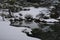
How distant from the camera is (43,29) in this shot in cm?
868

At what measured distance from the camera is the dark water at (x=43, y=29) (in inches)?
312

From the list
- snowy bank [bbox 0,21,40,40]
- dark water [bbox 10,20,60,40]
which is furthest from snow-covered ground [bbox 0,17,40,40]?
dark water [bbox 10,20,60,40]

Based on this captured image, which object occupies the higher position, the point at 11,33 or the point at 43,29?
the point at 43,29

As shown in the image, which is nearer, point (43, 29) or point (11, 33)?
point (11, 33)

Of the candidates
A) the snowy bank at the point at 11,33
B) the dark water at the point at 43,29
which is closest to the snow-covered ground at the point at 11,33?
the snowy bank at the point at 11,33

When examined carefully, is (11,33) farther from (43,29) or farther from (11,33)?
(43,29)

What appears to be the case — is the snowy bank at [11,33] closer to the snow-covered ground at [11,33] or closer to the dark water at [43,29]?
the snow-covered ground at [11,33]

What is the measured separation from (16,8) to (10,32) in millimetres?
4255

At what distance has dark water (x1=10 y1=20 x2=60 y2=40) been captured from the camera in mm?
7916

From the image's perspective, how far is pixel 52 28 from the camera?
8859 millimetres

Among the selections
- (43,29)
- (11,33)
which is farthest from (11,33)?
(43,29)

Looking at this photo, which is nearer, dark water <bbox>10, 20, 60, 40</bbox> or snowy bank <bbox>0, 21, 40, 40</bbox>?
snowy bank <bbox>0, 21, 40, 40</bbox>

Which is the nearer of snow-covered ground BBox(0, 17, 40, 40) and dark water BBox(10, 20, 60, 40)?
snow-covered ground BBox(0, 17, 40, 40)

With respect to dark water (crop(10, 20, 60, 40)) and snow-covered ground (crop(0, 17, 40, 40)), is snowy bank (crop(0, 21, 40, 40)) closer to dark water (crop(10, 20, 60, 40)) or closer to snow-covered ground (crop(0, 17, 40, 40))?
snow-covered ground (crop(0, 17, 40, 40))
